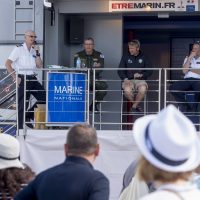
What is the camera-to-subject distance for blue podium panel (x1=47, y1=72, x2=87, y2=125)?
10.8 metres

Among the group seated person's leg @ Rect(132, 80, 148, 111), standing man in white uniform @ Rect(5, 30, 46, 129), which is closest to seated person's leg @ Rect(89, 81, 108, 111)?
seated person's leg @ Rect(132, 80, 148, 111)

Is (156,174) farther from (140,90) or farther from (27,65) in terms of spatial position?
(27,65)

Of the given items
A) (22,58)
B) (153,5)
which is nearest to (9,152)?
(22,58)

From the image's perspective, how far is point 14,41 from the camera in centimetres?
1288

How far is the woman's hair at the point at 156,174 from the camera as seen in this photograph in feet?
9.52

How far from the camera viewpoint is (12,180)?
382 cm

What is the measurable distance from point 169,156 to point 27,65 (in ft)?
29.7

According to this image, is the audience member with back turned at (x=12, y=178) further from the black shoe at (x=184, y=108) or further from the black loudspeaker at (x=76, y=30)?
the black loudspeaker at (x=76, y=30)

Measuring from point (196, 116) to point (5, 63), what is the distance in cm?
371

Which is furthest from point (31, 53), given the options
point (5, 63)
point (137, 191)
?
point (137, 191)

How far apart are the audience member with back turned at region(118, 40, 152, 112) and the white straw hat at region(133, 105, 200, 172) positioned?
8167mm

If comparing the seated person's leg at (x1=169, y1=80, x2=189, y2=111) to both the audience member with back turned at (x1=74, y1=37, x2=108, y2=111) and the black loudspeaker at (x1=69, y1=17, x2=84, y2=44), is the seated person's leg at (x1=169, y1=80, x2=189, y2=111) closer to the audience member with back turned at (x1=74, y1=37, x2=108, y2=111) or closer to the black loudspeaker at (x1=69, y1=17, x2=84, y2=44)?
the audience member with back turned at (x1=74, y1=37, x2=108, y2=111)

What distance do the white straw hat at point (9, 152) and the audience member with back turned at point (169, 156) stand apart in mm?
1235

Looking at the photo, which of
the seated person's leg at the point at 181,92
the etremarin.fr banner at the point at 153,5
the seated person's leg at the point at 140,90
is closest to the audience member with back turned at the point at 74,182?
the seated person's leg at the point at 140,90
